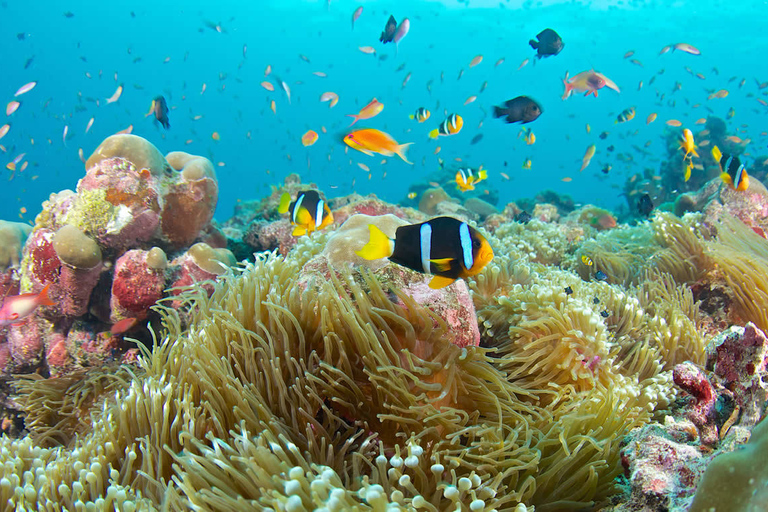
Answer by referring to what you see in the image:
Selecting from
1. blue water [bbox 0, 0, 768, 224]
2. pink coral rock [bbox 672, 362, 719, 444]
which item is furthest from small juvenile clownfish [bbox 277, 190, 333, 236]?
blue water [bbox 0, 0, 768, 224]

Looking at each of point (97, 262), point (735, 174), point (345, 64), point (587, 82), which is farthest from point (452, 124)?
point (345, 64)

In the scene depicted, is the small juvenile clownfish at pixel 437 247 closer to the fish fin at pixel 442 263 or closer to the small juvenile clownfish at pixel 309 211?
the fish fin at pixel 442 263

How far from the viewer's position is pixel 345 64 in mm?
81875

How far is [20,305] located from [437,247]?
501 cm

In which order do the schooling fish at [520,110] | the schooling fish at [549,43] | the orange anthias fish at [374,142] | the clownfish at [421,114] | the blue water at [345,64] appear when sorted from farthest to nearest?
the blue water at [345,64]
the clownfish at [421,114]
the schooling fish at [549,43]
the schooling fish at [520,110]
the orange anthias fish at [374,142]

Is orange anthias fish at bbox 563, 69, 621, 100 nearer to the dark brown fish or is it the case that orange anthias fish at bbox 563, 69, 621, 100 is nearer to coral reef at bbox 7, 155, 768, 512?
coral reef at bbox 7, 155, 768, 512

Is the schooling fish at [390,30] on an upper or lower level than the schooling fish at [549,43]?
upper

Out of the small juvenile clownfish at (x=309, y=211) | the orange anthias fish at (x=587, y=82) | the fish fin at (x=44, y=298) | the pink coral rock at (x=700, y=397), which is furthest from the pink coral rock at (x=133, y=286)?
the orange anthias fish at (x=587, y=82)

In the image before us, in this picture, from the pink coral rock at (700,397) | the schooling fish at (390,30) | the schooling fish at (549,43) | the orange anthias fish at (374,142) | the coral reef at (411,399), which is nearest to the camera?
the coral reef at (411,399)

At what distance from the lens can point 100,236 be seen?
16.0 feet

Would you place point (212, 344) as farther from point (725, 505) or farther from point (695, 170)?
point (695, 170)

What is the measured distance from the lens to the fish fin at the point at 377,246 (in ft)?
6.41

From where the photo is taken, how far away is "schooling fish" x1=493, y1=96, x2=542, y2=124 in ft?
19.6

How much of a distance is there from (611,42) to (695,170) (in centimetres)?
5702
